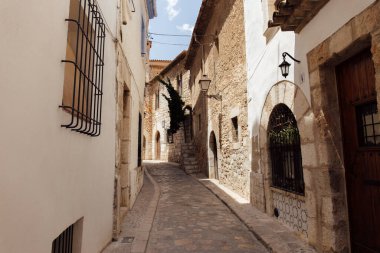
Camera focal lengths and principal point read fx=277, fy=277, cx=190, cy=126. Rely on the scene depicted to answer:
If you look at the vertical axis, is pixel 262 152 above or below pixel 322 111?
below

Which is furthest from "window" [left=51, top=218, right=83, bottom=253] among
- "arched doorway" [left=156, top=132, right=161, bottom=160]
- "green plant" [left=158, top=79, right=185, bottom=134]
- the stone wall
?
"arched doorway" [left=156, top=132, right=161, bottom=160]

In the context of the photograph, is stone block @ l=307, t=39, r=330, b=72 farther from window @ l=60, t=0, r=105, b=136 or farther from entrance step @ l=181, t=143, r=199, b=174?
entrance step @ l=181, t=143, r=199, b=174

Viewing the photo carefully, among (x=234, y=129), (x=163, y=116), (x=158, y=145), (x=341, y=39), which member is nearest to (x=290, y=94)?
(x=341, y=39)

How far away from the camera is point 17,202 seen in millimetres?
1516

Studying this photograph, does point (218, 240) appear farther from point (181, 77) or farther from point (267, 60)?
point (181, 77)

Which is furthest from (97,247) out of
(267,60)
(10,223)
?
(267,60)

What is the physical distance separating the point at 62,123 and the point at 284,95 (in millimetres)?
3386

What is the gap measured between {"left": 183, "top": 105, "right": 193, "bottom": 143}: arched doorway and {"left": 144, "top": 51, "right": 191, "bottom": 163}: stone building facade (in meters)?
0.24

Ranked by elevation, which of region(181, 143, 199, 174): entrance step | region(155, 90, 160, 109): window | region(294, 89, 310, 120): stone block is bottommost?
region(181, 143, 199, 174): entrance step

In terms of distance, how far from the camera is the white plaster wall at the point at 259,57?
4.56m

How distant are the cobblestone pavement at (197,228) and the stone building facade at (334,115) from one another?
907 mm

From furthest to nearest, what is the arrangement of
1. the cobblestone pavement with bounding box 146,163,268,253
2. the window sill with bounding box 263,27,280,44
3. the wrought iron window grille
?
the window sill with bounding box 263,27,280,44
the cobblestone pavement with bounding box 146,163,268,253
the wrought iron window grille

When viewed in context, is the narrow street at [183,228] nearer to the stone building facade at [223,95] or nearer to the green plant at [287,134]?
the stone building facade at [223,95]

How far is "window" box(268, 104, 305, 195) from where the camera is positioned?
4.30m
